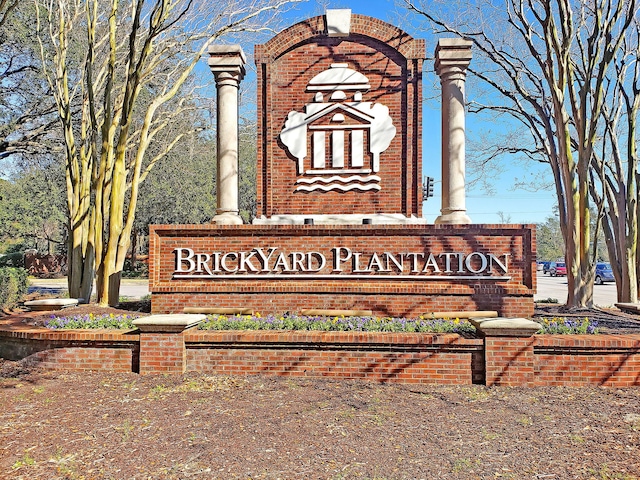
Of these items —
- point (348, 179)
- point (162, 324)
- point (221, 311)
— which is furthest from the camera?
point (348, 179)

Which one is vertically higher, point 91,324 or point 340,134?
point 340,134

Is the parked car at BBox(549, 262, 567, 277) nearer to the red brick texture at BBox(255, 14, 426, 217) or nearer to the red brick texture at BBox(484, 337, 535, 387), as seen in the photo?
the red brick texture at BBox(255, 14, 426, 217)

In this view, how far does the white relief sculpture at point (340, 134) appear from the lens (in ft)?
32.5

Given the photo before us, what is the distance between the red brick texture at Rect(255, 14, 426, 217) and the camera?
9922 mm

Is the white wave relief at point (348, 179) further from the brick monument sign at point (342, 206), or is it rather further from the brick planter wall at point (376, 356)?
the brick planter wall at point (376, 356)

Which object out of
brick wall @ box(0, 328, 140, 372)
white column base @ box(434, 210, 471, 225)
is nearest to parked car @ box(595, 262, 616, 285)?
white column base @ box(434, 210, 471, 225)

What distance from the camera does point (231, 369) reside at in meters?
5.98

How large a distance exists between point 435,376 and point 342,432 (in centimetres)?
201

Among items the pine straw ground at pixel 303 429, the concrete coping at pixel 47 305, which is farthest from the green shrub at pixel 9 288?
the pine straw ground at pixel 303 429

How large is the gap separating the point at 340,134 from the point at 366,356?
559cm

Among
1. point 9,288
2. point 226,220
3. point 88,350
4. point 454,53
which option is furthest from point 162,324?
point 9,288

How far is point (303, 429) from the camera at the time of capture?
4258 mm

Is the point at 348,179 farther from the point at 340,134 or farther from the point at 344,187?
the point at 340,134

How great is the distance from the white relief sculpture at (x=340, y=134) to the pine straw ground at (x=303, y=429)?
206 inches
